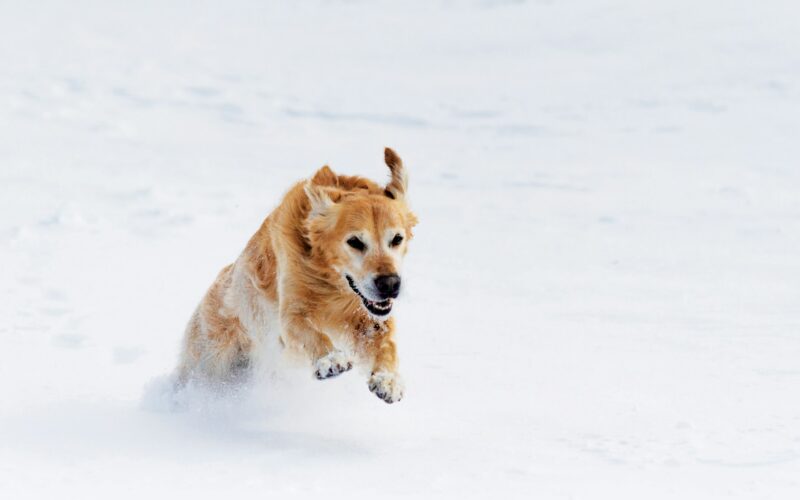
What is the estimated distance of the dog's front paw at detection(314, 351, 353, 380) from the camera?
4.76 meters

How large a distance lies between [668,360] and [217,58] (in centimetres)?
1713

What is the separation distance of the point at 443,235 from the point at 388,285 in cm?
680

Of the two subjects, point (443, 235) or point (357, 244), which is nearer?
point (357, 244)

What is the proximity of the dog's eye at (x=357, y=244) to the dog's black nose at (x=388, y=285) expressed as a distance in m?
0.24

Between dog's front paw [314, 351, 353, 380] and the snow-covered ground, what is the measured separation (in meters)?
0.36

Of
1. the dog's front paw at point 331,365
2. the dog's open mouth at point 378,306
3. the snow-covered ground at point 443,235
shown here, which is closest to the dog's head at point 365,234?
the dog's open mouth at point 378,306

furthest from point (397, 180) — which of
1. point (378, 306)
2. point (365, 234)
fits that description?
point (378, 306)

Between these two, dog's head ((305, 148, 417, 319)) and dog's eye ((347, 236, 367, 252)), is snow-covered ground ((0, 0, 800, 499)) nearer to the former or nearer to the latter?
dog's head ((305, 148, 417, 319))

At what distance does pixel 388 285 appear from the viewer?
471 centimetres

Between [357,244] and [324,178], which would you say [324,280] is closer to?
[357,244]

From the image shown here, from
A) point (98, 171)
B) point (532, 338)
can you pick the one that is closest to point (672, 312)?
point (532, 338)

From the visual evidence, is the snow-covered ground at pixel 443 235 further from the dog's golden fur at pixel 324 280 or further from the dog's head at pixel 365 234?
the dog's head at pixel 365 234

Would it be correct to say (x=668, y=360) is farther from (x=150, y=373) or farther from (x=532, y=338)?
(x=150, y=373)

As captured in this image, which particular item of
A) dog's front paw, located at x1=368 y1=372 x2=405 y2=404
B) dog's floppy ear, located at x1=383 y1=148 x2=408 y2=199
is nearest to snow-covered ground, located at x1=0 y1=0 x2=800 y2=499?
dog's front paw, located at x1=368 y1=372 x2=405 y2=404
